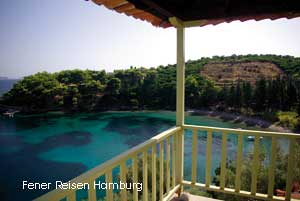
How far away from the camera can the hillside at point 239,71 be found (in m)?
16.2

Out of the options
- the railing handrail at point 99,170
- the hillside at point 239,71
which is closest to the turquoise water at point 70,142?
the hillside at point 239,71

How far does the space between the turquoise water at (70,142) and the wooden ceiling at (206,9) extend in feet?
39.4

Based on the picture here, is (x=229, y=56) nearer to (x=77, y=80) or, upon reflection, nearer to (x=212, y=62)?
(x=212, y=62)

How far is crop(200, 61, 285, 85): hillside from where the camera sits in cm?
1619

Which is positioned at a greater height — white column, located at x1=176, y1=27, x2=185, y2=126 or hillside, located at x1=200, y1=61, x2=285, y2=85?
hillside, located at x1=200, y1=61, x2=285, y2=85

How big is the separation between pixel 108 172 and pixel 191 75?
2033 cm

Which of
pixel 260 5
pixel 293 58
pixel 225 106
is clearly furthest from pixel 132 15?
pixel 225 106

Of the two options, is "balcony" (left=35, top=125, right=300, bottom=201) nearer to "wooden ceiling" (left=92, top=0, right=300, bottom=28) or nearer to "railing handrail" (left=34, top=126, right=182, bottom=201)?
"railing handrail" (left=34, top=126, right=182, bottom=201)

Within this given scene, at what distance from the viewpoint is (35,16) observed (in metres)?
22.4

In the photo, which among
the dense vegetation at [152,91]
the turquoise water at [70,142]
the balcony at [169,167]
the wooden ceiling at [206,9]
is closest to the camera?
the balcony at [169,167]

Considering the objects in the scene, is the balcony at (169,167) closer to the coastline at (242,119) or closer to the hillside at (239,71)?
the hillside at (239,71)

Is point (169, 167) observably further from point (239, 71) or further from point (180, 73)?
point (239, 71)

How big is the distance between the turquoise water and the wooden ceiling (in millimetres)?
11998

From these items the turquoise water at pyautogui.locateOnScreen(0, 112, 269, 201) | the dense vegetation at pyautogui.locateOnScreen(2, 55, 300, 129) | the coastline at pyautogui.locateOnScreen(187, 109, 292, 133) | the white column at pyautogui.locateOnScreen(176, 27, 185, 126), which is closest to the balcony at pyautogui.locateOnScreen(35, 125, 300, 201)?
the white column at pyautogui.locateOnScreen(176, 27, 185, 126)
